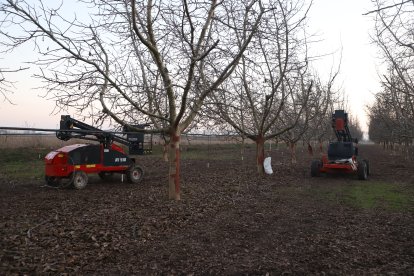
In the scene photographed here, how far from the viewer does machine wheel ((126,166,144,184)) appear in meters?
14.7

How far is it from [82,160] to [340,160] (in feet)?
34.1

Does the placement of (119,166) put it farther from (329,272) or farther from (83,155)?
(329,272)

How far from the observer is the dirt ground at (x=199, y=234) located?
5488 mm

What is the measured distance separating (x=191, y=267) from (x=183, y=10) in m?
5.10

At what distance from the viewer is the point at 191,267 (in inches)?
216

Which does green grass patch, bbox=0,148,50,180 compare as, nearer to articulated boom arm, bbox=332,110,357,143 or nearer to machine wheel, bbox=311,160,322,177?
machine wheel, bbox=311,160,322,177

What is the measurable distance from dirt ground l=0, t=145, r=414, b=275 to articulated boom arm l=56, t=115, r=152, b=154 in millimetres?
1893

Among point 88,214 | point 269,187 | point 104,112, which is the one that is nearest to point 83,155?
point 104,112

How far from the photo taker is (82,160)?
13.3 meters

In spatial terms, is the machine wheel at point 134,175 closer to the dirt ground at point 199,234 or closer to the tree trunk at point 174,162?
the dirt ground at point 199,234

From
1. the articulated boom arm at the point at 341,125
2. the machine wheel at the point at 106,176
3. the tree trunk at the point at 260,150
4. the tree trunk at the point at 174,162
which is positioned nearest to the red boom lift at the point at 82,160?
the machine wheel at the point at 106,176

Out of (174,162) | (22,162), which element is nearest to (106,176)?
(174,162)

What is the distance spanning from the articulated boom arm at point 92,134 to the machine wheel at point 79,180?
1.18 metres

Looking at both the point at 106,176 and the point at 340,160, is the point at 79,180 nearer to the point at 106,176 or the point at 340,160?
the point at 106,176
